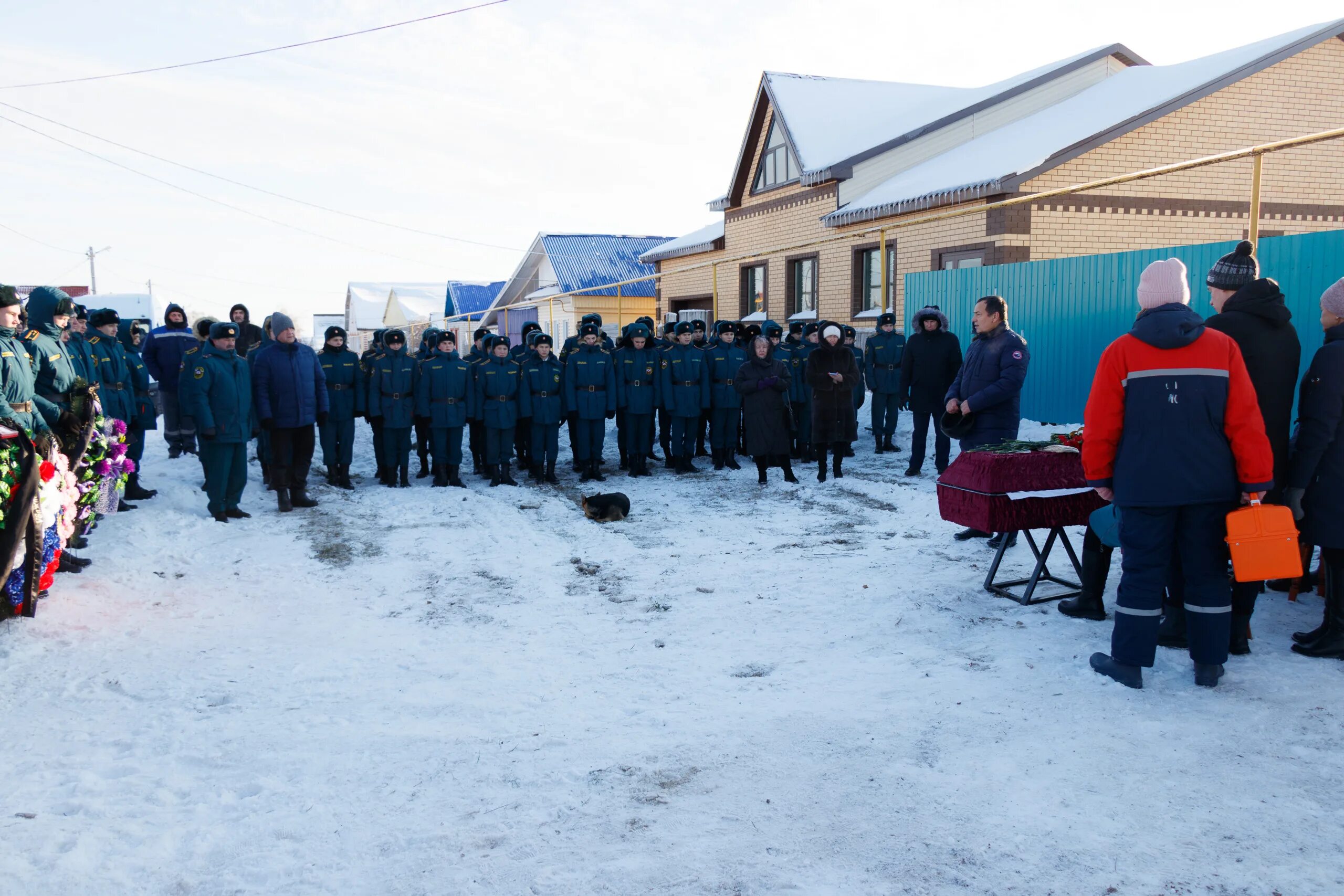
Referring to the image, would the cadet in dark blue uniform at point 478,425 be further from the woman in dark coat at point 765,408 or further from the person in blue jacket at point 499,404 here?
the woman in dark coat at point 765,408

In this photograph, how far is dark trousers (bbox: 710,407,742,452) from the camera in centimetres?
1148

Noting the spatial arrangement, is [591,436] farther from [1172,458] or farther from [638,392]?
[1172,458]

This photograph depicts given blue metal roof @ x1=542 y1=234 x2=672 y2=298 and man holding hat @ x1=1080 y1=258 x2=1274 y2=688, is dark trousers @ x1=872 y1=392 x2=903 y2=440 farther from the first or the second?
blue metal roof @ x1=542 y1=234 x2=672 y2=298

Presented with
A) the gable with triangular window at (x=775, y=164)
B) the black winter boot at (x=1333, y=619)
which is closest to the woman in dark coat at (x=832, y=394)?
the black winter boot at (x=1333, y=619)

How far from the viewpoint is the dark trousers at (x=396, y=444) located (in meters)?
10.4

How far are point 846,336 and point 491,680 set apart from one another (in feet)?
26.3

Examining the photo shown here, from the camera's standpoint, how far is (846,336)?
11430mm

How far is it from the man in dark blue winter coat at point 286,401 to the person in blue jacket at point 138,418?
122 centimetres

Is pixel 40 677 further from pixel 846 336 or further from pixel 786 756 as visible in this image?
pixel 846 336

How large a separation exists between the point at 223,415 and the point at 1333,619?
8.18 meters

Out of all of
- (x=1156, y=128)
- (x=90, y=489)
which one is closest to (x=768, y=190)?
(x=1156, y=128)

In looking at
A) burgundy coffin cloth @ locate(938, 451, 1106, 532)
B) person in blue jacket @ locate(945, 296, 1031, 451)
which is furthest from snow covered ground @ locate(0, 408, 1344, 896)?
person in blue jacket @ locate(945, 296, 1031, 451)

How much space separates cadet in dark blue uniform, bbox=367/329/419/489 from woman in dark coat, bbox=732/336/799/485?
3.68 m

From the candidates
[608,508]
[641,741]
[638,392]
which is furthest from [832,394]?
[641,741]
